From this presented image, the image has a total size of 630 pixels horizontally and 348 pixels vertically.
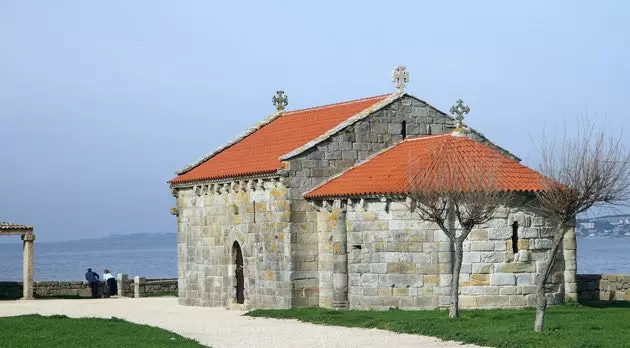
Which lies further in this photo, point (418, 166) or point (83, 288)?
point (83, 288)

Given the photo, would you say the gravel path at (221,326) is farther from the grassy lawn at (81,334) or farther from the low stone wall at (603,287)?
the low stone wall at (603,287)

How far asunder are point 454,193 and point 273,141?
10890 mm

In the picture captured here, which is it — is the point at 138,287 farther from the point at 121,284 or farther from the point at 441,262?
the point at 441,262

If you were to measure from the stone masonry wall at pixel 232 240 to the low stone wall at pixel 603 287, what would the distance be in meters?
9.56

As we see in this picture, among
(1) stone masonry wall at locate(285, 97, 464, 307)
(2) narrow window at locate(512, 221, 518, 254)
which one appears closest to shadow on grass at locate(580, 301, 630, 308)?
(2) narrow window at locate(512, 221, 518, 254)

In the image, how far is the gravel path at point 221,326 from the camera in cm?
2653

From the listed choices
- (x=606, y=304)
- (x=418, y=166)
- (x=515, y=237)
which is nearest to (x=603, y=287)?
(x=606, y=304)

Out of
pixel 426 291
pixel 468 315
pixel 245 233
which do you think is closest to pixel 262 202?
pixel 245 233

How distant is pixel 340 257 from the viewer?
34.5 metres

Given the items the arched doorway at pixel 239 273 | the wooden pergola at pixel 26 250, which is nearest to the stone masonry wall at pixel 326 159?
the arched doorway at pixel 239 273

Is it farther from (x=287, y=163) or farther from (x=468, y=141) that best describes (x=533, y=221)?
(x=287, y=163)

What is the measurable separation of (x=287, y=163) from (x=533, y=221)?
7321mm

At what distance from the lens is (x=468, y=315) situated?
99.7 feet

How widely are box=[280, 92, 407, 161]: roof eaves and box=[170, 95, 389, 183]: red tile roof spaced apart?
2.12 ft
